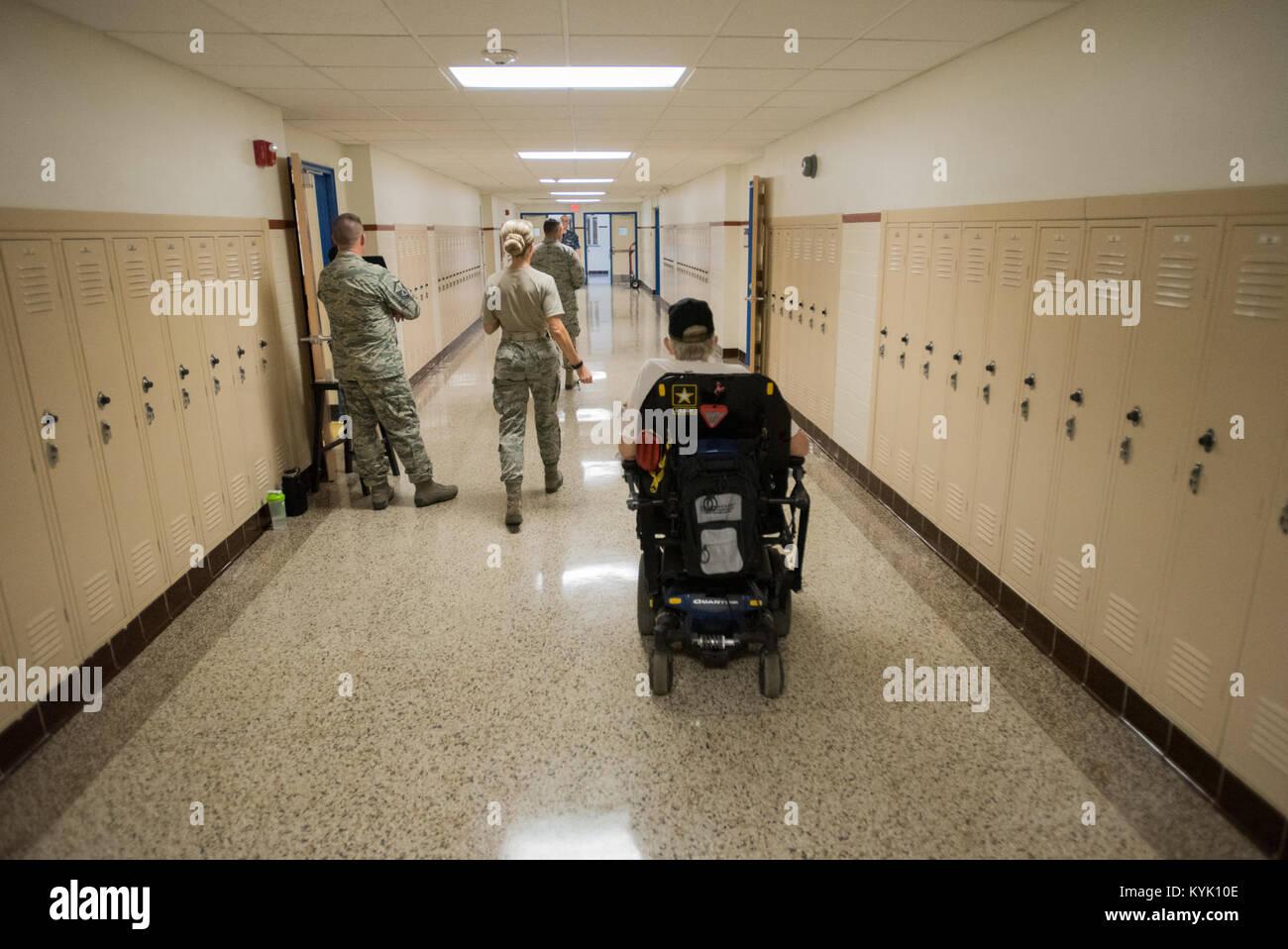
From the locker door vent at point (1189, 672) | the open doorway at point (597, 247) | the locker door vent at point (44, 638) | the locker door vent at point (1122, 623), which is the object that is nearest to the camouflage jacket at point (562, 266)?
the locker door vent at point (44, 638)

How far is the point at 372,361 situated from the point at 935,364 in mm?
2874

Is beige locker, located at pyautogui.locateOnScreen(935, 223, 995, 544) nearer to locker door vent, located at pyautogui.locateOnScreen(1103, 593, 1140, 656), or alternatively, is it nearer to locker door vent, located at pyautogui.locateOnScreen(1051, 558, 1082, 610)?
locker door vent, located at pyautogui.locateOnScreen(1051, 558, 1082, 610)

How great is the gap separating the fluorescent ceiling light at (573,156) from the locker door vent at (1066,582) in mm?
6207

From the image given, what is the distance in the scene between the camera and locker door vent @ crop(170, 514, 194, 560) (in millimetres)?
3133

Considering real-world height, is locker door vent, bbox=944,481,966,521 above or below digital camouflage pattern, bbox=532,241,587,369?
below

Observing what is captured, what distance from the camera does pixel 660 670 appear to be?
252 centimetres

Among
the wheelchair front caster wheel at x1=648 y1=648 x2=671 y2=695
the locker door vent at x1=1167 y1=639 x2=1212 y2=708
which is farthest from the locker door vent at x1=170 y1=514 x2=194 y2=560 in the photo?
the locker door vent at x1=1167 y1=639 x2=1212 y2=708

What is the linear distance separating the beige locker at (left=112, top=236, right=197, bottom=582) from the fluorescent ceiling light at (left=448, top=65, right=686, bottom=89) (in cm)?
165

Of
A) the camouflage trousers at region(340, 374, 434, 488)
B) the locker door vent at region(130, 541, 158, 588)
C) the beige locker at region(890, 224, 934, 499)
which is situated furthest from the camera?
the camouflage trousers at region(340, 374, 434, 488)

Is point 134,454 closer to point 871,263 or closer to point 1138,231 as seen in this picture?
point 1138,231

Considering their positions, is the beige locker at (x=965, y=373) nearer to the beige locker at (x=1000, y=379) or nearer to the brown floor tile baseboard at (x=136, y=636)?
the beige locker at (x=1000, y=379)

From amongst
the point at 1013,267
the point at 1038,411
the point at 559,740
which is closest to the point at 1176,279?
the point at 1038,411

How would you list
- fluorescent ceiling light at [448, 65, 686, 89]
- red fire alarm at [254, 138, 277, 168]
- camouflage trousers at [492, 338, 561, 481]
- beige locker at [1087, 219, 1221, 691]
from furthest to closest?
red fire alarm at [254, 138, 277, 168] < camouflage trousers at [492, 338, 561, 481] < fluorescent ceiling light at [448, 65, 686, 89] < beige locker at [1087, 219, 1221, 691]

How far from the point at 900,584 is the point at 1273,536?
63.3 inches
